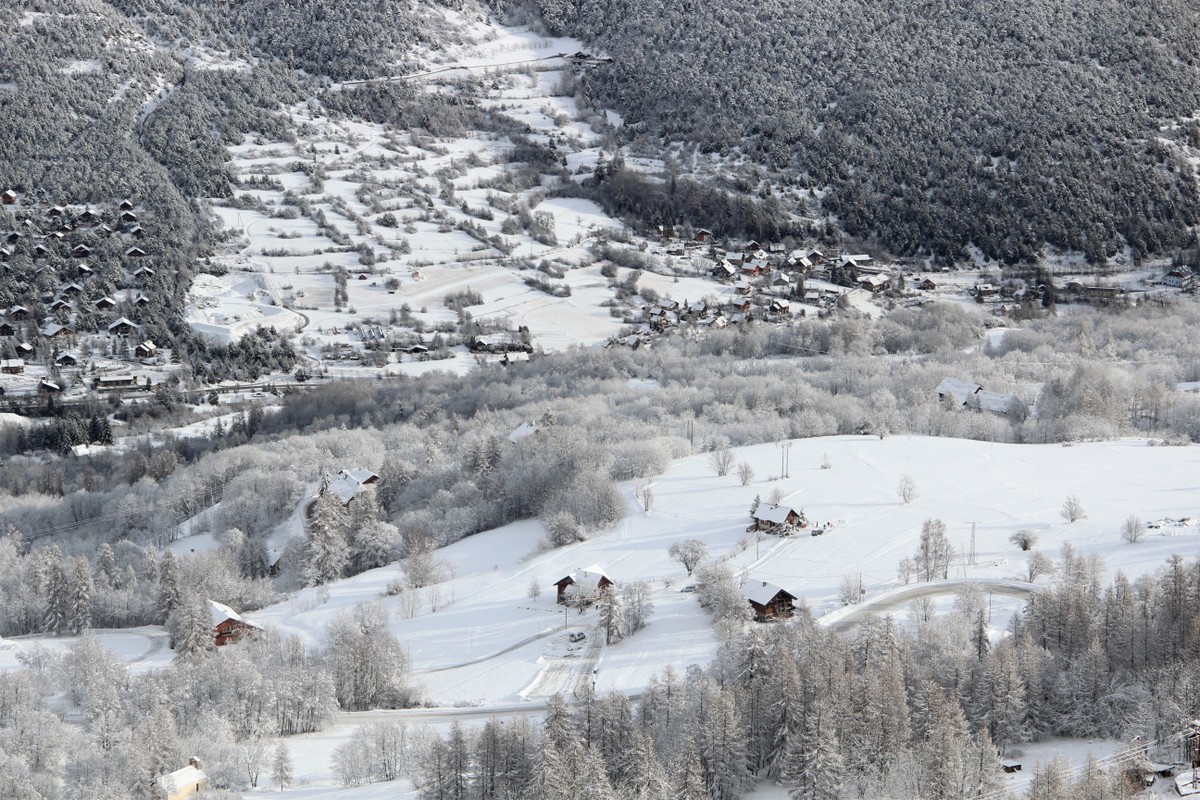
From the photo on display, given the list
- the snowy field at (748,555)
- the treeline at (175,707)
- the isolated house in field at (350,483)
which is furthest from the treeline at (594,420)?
the treeline at (175,707)

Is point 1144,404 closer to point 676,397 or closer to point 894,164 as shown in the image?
point 676,397

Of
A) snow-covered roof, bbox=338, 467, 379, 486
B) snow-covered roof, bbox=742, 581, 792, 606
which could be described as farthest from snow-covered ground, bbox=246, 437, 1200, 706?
snow-covered roof, bbox=338, 467, 379, 486

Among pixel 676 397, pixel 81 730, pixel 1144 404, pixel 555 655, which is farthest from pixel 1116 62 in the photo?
pixel 81 730

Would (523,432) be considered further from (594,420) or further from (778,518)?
(778,518)

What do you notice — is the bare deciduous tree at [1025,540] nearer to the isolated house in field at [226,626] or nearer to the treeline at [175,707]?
the treeline at [175,707]

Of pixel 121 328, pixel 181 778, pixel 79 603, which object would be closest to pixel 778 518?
pixel 181 778

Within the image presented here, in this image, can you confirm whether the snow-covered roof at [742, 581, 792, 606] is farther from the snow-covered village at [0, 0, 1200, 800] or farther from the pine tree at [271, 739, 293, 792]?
the pine tree at [271, 739, 293, 792]
